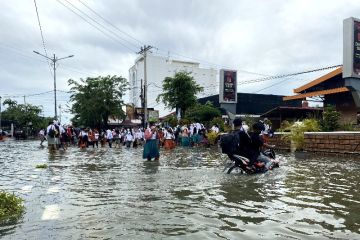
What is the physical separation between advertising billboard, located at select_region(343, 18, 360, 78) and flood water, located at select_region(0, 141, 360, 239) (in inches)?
462

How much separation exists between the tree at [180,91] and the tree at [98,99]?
14533 mm

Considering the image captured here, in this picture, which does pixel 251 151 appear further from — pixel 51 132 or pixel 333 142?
pixel 51 132

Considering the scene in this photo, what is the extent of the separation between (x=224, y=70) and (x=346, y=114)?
10.5m

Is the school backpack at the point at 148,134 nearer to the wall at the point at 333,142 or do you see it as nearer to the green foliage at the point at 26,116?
the wall at the point at 333,142

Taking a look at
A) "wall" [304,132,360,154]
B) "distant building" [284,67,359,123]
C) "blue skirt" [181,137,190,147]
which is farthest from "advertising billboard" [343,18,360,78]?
"blue skirt" [181,137,190,147]

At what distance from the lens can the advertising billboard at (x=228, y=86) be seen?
36.7m

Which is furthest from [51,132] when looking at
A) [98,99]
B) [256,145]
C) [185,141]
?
[98,99]

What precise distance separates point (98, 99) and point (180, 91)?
15.8 m

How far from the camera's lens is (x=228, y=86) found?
121ft

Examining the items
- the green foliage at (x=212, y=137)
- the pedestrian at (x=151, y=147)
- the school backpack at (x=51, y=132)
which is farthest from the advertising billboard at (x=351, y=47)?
the school backpack at (x=51, y=132)

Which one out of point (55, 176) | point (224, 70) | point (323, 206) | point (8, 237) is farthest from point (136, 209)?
point (224, 70)

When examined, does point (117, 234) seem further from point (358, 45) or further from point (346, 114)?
point (346, 114)

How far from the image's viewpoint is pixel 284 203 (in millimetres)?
6988

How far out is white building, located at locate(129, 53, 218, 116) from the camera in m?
83.6
